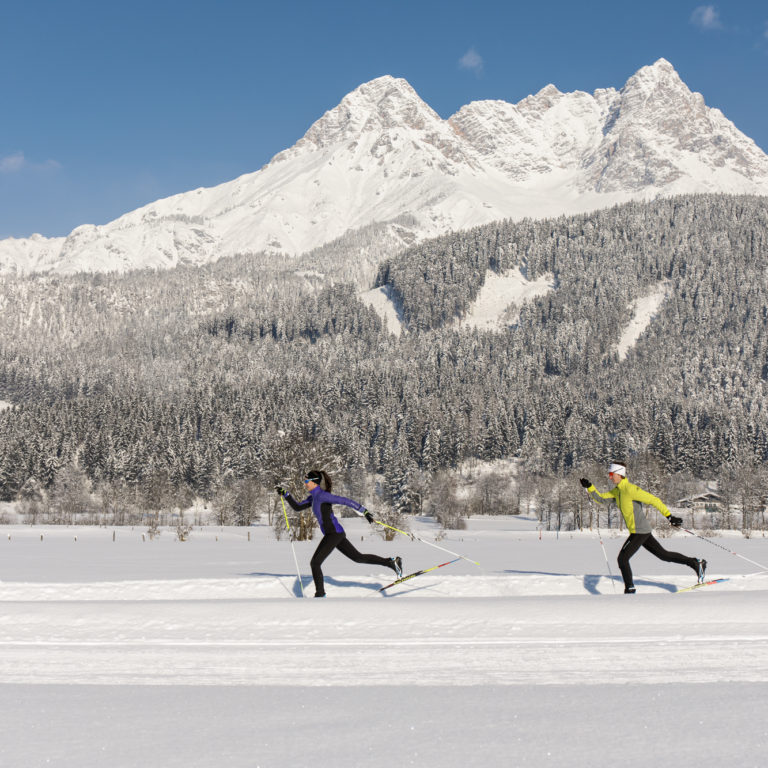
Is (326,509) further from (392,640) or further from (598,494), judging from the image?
(598,494)

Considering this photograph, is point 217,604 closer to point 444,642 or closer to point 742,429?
point 444,642

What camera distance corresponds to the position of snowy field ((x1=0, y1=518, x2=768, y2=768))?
5090 mm

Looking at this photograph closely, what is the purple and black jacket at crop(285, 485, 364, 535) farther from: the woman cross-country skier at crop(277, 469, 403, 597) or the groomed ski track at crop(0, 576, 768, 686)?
the groomed ski track at crop(0, 576, 768, 686)

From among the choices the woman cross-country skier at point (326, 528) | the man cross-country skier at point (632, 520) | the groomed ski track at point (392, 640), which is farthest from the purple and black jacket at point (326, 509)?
the man cross-country skier at point (632, 520)

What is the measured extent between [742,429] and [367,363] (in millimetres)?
98961

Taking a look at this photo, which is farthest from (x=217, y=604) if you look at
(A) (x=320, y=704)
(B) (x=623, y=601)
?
(B) (x=623, y=601)

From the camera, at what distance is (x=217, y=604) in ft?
34.6

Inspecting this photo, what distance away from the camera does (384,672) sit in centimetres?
757

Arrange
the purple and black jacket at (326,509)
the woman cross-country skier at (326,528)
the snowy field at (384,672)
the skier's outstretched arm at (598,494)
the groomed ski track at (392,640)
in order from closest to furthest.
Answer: the snowy field at (384,672) < the groomed ski track at (392,640) < the woman cross-country skier at (326,528) < the purple and black jacket at (326,509) < the skier's outstretched arm at (598,494)

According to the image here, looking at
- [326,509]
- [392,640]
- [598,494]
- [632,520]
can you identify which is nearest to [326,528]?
[326,509]

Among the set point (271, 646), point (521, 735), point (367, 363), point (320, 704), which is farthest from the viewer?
point (367, 363)

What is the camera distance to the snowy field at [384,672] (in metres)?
5.09

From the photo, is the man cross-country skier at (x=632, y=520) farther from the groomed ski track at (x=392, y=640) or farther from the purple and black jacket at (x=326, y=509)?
the purple and black jacket at (x=326, y=509)

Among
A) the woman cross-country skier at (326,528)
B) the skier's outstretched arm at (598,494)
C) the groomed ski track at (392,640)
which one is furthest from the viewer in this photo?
the skier's outstretched arm at (598,494)
